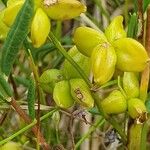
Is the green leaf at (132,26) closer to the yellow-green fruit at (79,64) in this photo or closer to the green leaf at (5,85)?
the yellow-green fruit at (79,64)

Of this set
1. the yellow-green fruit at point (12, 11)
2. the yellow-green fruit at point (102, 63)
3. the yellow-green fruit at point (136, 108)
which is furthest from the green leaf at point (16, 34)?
the yellow-green fruit at point (136, 108)

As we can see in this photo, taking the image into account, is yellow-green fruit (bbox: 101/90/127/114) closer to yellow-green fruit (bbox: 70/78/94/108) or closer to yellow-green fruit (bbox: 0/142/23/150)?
yellow-green fruit (bbox: 70/78/94/108)

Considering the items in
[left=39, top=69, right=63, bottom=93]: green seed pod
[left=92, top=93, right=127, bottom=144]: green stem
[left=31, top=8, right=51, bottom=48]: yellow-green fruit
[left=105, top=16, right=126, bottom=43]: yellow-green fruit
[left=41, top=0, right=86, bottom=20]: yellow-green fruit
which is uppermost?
[left=41, top=0, right=86, bottom=20]: yellow-green fruit

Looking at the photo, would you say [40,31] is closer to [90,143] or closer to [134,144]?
[134,144]

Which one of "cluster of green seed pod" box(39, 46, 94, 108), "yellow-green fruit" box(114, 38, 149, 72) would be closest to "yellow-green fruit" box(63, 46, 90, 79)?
"cluster of green seed pod" box(39, 46, 94, 108)

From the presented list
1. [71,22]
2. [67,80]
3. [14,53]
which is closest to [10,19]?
[14,53]

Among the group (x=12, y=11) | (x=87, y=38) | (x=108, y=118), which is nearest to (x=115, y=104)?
(x=108, y=118)
